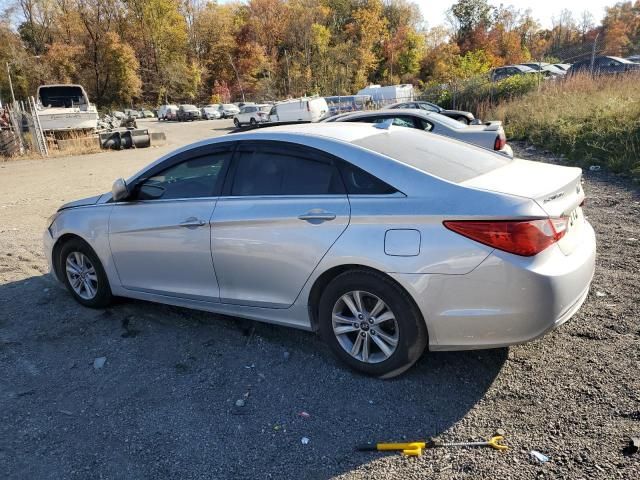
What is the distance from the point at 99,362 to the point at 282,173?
196 cm

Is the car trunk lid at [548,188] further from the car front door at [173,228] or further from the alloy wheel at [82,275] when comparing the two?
the alloy wheel at [82,275]

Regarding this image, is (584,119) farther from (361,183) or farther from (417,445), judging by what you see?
(417,445)

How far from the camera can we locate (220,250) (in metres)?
3.69

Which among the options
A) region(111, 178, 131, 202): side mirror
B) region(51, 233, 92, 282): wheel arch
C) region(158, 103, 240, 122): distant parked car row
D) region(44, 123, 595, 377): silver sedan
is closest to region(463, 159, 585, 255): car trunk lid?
region(44, 123, 595, 377): silver sedan

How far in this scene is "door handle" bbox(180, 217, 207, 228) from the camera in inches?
148

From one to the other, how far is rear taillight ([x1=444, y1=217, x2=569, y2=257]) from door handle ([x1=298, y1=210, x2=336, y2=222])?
786 millimetres

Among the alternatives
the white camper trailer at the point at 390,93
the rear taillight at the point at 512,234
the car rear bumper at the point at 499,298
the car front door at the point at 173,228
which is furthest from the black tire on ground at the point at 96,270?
the white camper trailer at the point at 390,93

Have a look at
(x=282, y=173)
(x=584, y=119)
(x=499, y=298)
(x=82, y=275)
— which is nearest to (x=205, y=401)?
(x=282, y=173)

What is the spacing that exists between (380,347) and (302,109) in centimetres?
2834

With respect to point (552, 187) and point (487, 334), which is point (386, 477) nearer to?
point (487, 334)

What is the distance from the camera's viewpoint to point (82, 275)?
4723mm

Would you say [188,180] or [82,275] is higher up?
[188,180]

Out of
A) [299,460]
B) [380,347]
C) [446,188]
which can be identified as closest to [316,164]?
[446,188]

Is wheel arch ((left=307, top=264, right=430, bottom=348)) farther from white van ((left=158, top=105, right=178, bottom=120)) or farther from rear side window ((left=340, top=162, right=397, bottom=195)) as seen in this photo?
white van ((left=158, top=105, right=178, bottom=120))
